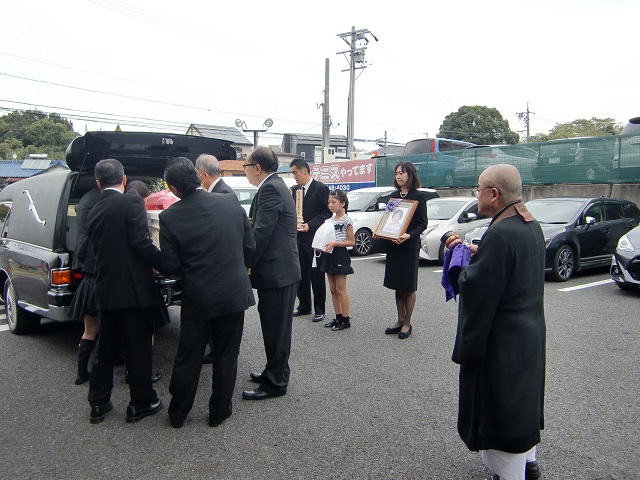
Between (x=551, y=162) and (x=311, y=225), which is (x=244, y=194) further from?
(x=551, y=162)

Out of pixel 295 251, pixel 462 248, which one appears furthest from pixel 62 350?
pixel 462 248

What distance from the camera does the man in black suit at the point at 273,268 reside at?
13.3 feet

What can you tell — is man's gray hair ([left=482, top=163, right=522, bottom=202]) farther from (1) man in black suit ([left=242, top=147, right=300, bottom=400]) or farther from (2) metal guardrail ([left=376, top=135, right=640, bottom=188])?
(2) metal guardrail ([left=376, top=135, right=640, bottom=188])

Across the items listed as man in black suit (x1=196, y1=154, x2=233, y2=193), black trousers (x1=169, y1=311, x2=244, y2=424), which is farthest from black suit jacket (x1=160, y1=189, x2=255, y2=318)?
man in black suit (x1=196, y1=154, x2=233, y2=193)

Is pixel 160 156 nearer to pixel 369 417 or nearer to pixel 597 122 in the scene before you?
pixel 369 417

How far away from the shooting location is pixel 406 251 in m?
5.68

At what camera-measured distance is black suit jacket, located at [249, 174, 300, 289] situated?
13.0 ft

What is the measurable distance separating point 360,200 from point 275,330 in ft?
32.2


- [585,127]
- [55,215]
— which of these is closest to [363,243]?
[55,215]

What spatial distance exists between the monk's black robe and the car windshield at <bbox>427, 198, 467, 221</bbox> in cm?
956

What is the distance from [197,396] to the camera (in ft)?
13.7

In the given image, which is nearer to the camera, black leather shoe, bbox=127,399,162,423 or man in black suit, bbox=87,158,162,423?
man in black suit, bbox=87,158,162,423

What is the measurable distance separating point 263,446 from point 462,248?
1841 mm

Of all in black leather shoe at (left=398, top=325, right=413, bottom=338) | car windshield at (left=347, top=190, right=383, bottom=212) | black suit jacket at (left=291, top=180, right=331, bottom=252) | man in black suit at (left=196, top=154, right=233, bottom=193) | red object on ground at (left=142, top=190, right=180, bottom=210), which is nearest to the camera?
man in black suit at (left=196, top=154, right=233, bottom=193)
